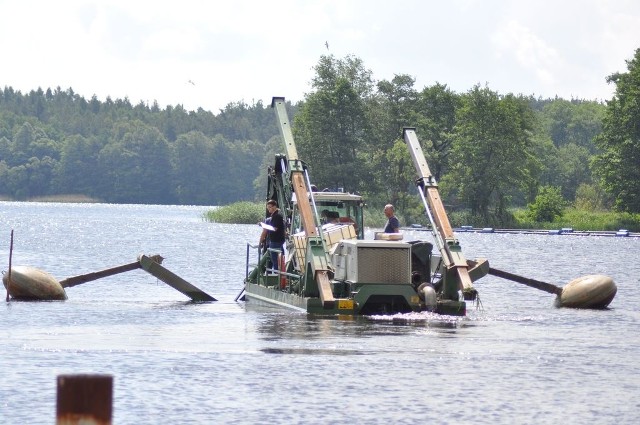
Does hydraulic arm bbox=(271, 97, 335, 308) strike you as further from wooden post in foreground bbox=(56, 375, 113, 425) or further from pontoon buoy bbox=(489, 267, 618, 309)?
wooden post in foreground bbox=(56, 375, 113, 425)

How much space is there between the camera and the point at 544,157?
18888 cm

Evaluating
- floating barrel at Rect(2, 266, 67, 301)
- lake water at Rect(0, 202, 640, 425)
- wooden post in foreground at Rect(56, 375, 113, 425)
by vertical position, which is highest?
wooden post in foreground at Rect(56, 375, 113, 425)

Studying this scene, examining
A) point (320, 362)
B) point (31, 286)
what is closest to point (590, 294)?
point (31, 286)

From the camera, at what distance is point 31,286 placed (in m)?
34.3

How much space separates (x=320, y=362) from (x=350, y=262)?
Result: 703cm

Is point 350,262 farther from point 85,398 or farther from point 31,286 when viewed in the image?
point 85,398

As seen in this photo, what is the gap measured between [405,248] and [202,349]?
21.0 feet

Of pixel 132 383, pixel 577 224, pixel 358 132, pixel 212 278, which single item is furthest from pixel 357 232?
pixel 358 132

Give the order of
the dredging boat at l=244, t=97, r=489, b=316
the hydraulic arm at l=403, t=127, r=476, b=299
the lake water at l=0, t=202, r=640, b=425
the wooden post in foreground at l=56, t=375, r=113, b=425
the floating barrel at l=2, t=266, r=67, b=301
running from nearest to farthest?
the wooden post in foreground at l=56, t=375, r=113, b=425
the lake water at l=0, t=202, r=640, b=425
the dredging boat at l=244, t=97, r=489, b=316
the hydraulic arm at l=403, t=127, r=476, b=299
the floating barrel at l=2, t=266, r=67, b=301

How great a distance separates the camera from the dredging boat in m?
29.3

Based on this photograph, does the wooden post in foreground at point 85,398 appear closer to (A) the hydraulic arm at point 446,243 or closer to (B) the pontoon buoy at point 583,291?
(A) the hydraulic arm at point 446,243

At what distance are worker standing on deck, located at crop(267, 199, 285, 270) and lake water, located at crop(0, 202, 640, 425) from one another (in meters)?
1.57

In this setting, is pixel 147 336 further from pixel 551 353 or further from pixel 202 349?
pixel 551 353

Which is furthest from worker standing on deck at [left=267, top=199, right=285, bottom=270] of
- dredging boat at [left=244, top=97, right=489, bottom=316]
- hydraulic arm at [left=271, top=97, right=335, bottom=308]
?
hydraulic arm at [left=271, top=97, right=335, bottom=308]
